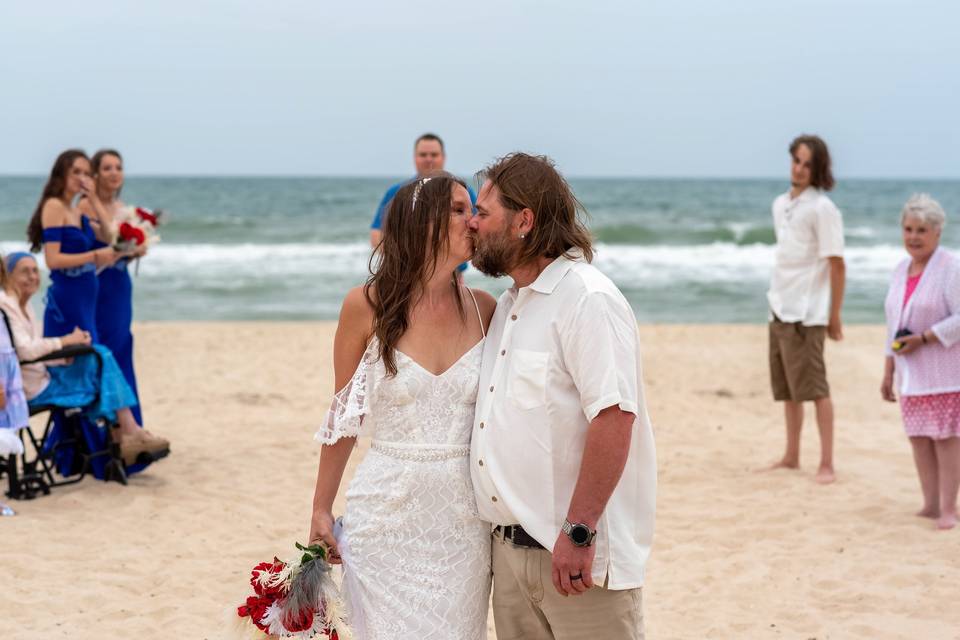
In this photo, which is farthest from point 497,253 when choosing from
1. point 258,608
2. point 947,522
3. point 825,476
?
point 825,476

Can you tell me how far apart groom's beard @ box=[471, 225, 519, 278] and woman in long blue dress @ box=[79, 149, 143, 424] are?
4.79m

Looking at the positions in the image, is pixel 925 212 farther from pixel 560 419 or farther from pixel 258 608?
pixel 258 608

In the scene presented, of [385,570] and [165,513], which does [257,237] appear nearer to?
[165,513]

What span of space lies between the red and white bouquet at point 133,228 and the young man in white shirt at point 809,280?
4201mm

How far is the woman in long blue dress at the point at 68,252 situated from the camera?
6508 mm

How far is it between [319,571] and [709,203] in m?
45.7

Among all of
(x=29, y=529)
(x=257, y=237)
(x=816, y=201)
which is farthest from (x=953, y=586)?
(x=257, y=237)

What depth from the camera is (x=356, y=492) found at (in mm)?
2824

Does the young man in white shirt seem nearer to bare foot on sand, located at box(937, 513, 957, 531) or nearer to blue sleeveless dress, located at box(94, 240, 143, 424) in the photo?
bare foot on sand, located at box(937, 513, 957, 531)

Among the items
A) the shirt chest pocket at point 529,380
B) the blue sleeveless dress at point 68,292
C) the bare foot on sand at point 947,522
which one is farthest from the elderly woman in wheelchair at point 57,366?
the bare foot on sand at point 947,522

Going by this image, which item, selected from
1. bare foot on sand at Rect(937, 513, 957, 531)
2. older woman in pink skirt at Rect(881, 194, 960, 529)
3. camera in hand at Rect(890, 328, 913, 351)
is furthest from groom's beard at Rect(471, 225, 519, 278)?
bare foot on sand at Rect(937, 513, 957, 531)

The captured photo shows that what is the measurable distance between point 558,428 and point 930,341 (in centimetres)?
371

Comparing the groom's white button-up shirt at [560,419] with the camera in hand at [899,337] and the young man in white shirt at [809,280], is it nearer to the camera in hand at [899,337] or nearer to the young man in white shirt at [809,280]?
the camera in hand at [899,337]

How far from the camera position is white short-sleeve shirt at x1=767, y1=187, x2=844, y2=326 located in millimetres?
6492
